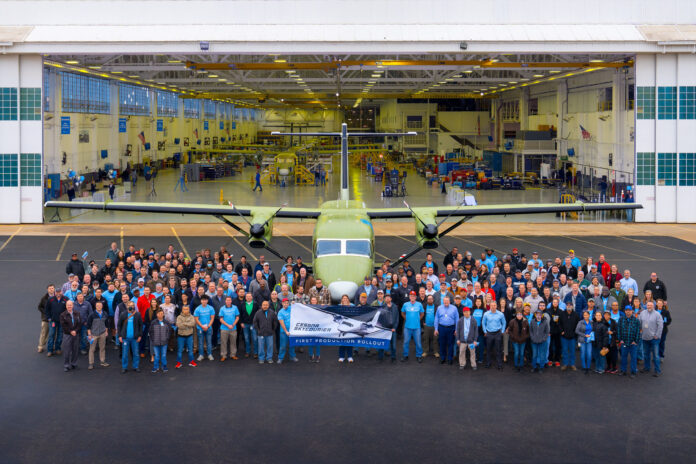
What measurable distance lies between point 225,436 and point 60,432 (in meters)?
2.92

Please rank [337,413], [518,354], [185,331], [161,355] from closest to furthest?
[337,413], [161,355], [518,354], [185,331]

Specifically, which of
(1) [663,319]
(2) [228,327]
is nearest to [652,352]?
(1) [663,319]

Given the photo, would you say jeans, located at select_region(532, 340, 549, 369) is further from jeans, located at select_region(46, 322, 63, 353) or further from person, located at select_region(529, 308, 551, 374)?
jeans, located at select_region(46, 322, 63, 353)

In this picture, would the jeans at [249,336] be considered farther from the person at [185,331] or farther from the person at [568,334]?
the person at [568,334]

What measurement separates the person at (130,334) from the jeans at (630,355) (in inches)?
421

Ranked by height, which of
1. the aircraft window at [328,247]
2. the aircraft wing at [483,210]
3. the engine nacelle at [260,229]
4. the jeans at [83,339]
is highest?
the aircraft wing at [483,210]

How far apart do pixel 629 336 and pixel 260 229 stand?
11176mm

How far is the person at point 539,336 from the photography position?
625 inches

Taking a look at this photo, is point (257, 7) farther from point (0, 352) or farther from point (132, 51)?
point (0, 352)


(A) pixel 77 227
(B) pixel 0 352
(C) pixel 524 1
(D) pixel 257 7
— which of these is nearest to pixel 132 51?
(D) pixel 257 7

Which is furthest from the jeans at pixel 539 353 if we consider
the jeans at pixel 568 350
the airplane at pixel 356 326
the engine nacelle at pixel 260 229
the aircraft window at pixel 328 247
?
the engine nacelle at pixel 260 229

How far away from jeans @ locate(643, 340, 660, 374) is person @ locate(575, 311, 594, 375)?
1.24 meters

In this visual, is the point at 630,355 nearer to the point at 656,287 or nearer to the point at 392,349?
the point at 656,287

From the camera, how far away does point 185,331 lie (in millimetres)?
16375
